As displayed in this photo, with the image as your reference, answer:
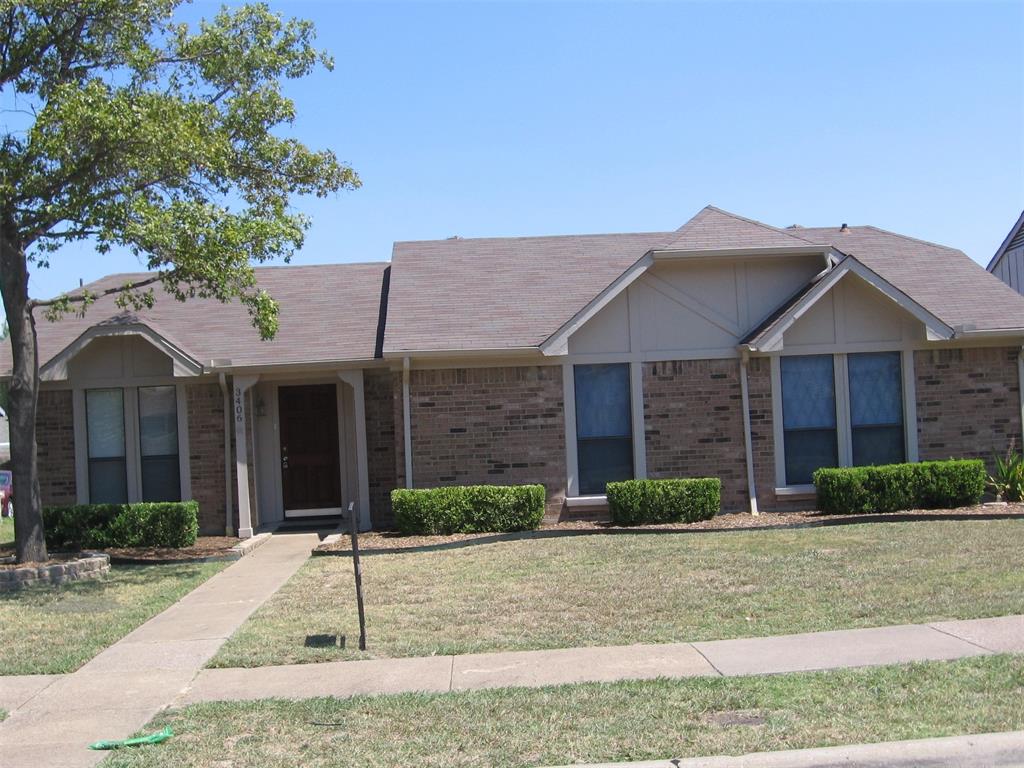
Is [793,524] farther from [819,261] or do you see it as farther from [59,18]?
[59,18]

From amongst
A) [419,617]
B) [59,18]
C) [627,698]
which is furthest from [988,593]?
[59,18]

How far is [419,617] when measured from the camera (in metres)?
9.20

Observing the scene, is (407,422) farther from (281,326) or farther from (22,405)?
(22,405)

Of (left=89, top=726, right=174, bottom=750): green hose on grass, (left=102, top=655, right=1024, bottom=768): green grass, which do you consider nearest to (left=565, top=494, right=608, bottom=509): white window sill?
(left=102, top=655, right=1024, bottom=768): green grass

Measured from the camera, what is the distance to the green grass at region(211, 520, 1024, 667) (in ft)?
27.2

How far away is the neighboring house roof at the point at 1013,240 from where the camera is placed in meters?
27.5

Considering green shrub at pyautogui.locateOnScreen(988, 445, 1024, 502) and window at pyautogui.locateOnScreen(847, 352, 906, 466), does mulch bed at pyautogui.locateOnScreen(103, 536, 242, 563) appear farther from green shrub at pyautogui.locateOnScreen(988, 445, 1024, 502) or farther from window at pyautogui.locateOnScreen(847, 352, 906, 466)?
green shrub at pyautogui.locateOnScreen(988, 445, 1024, 502)

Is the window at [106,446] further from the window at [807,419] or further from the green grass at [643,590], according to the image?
the window at [807,419]

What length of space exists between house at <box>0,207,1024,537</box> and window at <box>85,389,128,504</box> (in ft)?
0.10

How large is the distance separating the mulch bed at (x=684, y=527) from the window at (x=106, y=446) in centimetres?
415

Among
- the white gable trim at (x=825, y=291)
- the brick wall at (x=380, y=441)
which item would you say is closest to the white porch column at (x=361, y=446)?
the brick wall at (x=380, y=441)

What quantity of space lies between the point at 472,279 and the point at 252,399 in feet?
13.6

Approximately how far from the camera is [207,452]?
52.1 feet

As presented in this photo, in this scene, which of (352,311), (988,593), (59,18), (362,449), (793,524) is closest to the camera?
(988,593)
